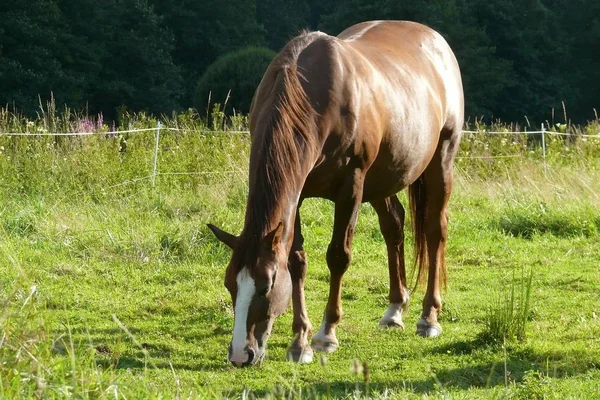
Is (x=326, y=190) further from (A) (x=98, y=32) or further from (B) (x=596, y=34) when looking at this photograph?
(B) (x=596, y=34)

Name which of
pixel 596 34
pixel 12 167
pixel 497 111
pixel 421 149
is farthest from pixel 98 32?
pixel 421 149

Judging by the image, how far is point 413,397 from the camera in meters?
4.24

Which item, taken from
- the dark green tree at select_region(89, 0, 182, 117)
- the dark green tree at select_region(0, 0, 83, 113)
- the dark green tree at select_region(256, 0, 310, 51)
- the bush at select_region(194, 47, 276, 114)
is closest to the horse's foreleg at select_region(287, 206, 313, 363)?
the bush at select_region(194, 47, 276, 114)

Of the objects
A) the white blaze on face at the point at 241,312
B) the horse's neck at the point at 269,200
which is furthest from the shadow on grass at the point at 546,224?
the white blaze on face at the point at 241,312

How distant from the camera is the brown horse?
4602 millimetres

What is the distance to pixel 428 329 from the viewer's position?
602 centimetres

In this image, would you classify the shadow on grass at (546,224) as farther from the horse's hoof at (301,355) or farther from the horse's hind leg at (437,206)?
the horse's hoof at (301,355)

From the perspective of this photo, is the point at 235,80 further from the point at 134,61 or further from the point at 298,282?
the point at 298,282

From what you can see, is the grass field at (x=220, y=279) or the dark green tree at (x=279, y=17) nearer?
the grass field at (x=220, y=279)

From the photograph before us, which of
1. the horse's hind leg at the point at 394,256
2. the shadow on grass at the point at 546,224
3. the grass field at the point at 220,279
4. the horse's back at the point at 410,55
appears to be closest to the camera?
the grass field at the point at 220,279

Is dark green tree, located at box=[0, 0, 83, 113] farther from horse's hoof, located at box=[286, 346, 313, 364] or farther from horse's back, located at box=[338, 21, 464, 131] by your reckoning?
horse's hoof, located at box=[286, 346, 313, 364]

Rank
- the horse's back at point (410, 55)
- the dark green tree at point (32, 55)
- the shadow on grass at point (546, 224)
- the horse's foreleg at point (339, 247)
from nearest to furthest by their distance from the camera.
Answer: the horse's foreleg at point (339, 247) < the horse's back at point (410, 55) < the shadow on grass at point (546, 224) < the dark green tree at point (32, 55)

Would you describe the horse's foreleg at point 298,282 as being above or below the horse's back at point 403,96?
below

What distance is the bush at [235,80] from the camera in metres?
22.8
